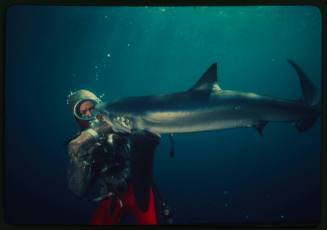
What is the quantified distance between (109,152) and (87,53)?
1.14 meters

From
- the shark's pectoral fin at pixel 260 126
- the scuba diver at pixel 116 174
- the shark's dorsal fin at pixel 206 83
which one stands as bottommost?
the scuba diver at pixel 116 174

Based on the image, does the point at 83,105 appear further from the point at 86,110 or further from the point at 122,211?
the point at 122,211

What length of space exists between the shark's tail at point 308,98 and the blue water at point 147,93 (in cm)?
5

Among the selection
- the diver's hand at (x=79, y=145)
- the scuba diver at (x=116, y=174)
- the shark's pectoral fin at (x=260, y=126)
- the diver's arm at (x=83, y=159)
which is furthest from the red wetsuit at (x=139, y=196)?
the shark's pectoral fin at (x=260, y=126)

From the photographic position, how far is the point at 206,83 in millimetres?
2533

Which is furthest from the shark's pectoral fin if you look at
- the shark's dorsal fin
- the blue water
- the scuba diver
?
the scuba diver

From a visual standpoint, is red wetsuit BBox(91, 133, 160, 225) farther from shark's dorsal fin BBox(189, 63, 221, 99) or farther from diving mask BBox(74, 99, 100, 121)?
shark's dorsal fin BBox(189, 63, 221, 99)

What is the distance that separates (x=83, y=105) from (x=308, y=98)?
2.24 metres

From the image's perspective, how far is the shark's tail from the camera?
246cm

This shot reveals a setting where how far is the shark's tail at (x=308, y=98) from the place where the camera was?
246 cm

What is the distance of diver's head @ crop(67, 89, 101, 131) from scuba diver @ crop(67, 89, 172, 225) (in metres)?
0.10

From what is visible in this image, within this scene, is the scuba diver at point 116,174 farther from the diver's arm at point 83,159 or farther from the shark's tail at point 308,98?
the shark's tail at point 308,98

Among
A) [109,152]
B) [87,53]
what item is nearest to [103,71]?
[87,53]

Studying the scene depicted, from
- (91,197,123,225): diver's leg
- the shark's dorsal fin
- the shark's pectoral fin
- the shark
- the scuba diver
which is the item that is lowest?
(91,197,123,225): diver's leg
